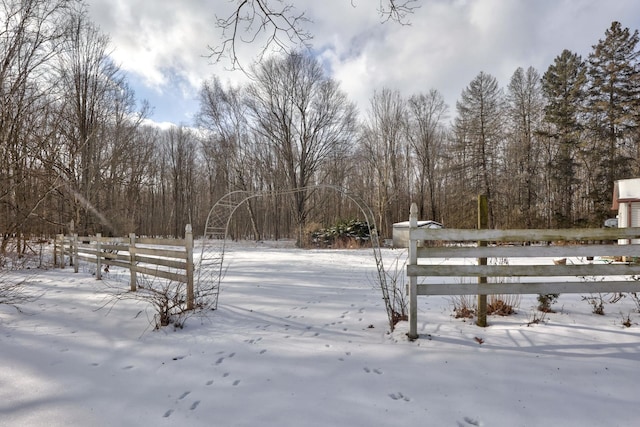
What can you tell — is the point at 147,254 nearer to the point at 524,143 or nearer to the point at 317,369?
the point at 317,369

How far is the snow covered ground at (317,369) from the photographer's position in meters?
2.24

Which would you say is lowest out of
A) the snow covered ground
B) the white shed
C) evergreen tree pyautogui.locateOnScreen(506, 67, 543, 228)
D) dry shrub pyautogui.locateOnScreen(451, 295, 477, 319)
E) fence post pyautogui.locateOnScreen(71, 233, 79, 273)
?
the snow covered ground

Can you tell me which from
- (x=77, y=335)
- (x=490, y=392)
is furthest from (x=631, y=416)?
(x=77, y=335)

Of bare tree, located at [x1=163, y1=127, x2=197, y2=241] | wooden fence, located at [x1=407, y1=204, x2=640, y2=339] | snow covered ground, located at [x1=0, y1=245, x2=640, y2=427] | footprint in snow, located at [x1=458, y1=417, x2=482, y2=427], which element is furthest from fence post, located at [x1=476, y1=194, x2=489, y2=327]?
bare tree, located at [x1=163, y1=127, x2=197, y2=241]

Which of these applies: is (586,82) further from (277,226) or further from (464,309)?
(277,226)

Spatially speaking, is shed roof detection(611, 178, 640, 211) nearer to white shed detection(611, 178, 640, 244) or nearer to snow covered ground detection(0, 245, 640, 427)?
white shed detection(611, 178, 640, 244)

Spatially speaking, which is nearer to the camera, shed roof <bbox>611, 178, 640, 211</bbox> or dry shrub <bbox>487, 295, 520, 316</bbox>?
dry shrub <bbox>487, 295, 520, 316</bbox>

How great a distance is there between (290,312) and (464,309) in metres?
2.68

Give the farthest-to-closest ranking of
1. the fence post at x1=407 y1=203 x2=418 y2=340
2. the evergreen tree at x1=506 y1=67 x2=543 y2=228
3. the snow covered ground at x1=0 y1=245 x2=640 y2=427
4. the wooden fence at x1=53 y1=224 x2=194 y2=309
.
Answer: the evergreen tree at x1=506 y1=67 x2=543 y2=228, the wooden fence at x1=53 y1=224 x2=194 y2=309, the fence post at x1=407 y1=203 x2=418 y2=340, the snow covered ground at x1=0 y1=245 x2=640 y2=427

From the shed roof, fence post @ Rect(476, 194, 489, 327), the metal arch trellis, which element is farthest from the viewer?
the shed roof

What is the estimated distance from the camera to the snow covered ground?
224cm

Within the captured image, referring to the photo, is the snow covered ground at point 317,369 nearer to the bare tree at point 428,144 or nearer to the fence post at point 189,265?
the fence post at point 189,265

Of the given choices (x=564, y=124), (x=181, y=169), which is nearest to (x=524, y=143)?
(x=564, y=124)

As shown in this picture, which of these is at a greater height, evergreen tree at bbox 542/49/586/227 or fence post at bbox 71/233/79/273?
evergreen tree at bbox 542/49/586/227
